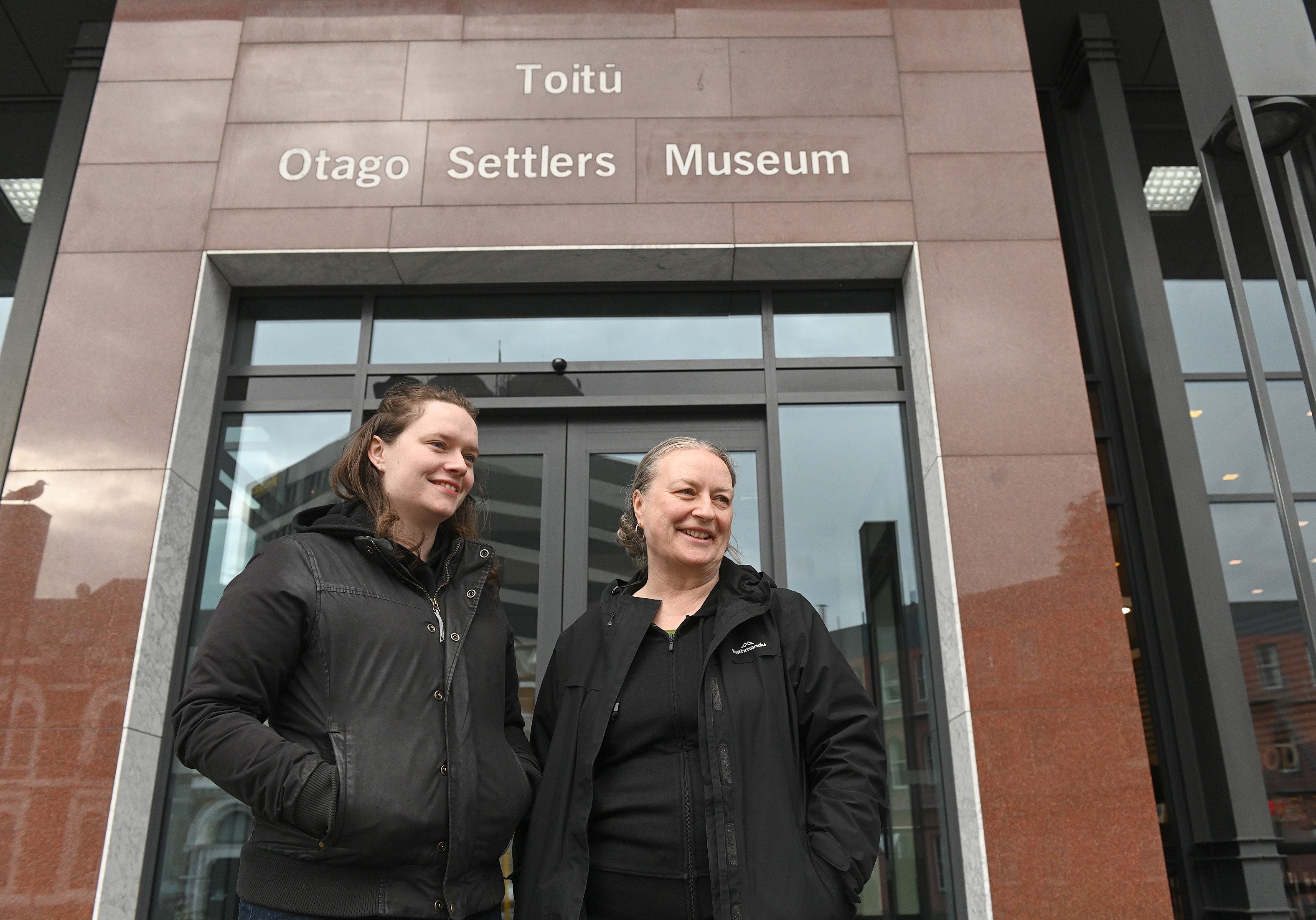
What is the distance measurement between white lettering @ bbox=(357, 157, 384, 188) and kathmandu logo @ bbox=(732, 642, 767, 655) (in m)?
3.60

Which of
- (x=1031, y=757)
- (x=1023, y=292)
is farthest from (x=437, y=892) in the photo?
(x=1023, y=292)

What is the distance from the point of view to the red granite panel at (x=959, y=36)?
17.8 ft

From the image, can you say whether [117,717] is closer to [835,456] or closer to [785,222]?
[835,456]

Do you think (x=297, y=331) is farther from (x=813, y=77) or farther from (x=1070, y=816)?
(x=1070, y=816)

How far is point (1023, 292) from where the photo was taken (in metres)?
4.97

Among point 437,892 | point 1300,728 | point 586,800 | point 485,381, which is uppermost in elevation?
point 485,381

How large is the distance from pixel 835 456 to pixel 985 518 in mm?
831

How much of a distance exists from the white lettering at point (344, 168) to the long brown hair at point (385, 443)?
9.01 ft

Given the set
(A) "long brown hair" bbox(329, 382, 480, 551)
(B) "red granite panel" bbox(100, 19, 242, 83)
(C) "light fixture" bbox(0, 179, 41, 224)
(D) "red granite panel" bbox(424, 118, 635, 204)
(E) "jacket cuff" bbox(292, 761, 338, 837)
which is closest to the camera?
(E) "jacket cuff" bbox(292, 761, 338, 837)

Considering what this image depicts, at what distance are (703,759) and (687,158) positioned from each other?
11.9ft

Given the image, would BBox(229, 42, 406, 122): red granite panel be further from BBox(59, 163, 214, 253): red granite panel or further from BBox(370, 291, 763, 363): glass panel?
BBox(370, 291, 763, 363): glass panel

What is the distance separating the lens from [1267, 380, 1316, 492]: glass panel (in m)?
5.43

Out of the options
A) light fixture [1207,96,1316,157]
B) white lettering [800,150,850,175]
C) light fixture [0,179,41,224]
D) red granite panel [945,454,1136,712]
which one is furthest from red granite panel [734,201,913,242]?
light fixture [0,179,41,224]

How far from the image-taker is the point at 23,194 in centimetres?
664
